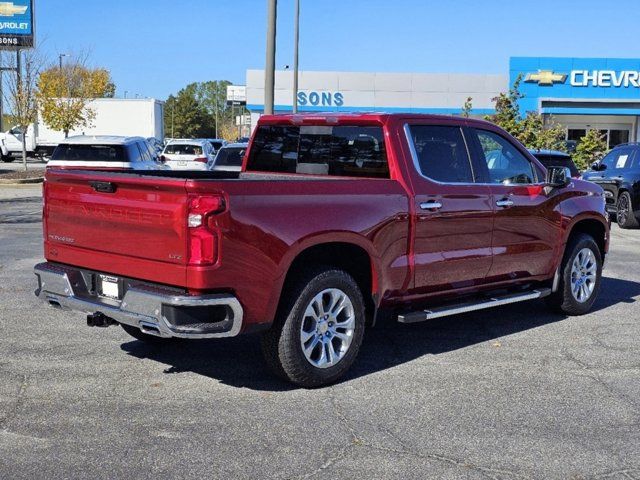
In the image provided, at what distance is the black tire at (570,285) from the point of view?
25.6 ft

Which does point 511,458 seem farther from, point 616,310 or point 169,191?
point 616,310

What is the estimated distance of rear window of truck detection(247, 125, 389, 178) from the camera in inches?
244

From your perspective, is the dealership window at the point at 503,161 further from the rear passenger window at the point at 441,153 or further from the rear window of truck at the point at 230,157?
the rear window of truck at the point at 230,157

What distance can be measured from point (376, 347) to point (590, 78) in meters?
40.3

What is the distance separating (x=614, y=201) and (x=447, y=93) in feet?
102

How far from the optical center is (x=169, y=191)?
4766 mm

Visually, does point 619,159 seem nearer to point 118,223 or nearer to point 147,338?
point 147,338

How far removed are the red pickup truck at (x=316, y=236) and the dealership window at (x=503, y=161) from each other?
0.05 ft

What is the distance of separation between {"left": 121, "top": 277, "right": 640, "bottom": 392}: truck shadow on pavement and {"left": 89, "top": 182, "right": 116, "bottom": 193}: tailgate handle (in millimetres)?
1505

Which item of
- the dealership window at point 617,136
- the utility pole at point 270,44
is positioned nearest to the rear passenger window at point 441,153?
the utility pole at point 270,44

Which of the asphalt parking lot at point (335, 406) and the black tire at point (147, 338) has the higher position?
the black tire at point (147, 338)

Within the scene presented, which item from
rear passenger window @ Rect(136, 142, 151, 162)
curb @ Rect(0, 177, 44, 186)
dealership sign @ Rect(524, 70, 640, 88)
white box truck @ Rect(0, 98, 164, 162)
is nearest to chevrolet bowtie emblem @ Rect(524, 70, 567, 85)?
dealership sign @ Rect(524, 70, 640, 88)

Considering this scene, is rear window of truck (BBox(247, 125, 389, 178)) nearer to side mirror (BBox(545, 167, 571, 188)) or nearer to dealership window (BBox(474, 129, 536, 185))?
dealership window (BBox(474, 129, 536, 185))

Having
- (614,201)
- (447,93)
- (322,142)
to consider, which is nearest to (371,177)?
(322,142)
